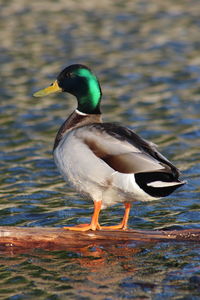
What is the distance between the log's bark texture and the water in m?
0.09

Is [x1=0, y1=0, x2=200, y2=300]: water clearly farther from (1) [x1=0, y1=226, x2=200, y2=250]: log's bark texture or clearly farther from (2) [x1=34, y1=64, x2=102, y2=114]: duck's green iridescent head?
(2) [x1=34, y1=64, x2=102, y2=114]: duck's green iridescent head

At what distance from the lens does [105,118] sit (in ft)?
38.5

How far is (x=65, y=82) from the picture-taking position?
7.32 metres

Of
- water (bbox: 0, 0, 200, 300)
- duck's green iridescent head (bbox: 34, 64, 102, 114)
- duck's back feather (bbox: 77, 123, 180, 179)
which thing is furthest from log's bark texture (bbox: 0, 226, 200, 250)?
duck's green iridescent head (bbox: 34, 64, 102, 114)

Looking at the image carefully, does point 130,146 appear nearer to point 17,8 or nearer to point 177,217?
point 177,217

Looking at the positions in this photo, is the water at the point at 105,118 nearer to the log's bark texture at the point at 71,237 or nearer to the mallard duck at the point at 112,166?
the log's bark texture at the point at 71,237

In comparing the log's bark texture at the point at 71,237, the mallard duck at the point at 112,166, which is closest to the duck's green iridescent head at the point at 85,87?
the mallard duck at the point at 112,166

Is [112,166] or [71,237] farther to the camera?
[71,237]

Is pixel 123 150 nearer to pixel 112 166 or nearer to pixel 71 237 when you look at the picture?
pixel 112 166

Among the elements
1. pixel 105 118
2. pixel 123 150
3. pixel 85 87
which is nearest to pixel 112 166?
pixel 123 150

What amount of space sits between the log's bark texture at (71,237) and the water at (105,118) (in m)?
0.09

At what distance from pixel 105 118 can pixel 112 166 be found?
5226 millimetres

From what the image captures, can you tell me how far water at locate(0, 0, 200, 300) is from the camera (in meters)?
6.27

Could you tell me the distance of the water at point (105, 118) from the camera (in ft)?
20.6
